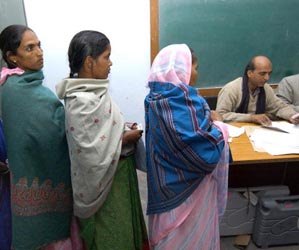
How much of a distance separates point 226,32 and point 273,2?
45 centimetres

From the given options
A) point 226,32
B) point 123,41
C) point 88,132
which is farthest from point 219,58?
point 88,132

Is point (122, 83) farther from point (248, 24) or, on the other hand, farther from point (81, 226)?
point (81, 226)

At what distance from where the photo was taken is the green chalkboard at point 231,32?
2531mm

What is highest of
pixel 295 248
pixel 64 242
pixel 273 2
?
pixel 273 2

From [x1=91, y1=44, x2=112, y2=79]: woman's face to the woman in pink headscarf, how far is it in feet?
0.66

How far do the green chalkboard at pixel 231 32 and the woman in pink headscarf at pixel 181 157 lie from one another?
141 centimetres

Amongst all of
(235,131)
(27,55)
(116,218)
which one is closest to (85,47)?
(27,55)

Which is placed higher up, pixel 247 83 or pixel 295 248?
pixel 247 83

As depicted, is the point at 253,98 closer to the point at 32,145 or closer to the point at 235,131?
the point at 235,131

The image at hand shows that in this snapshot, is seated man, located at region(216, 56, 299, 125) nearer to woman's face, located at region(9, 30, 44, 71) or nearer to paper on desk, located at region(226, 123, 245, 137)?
paper on desk, located at region(226, 123, 245, 137)

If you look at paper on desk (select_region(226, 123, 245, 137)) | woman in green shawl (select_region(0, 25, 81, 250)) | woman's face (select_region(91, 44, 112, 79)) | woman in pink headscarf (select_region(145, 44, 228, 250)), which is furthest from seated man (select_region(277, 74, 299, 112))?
woman in green shawl (select_region(0, 25, 81, 250))

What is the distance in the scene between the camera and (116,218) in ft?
4.10

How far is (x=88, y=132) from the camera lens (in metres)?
1.06

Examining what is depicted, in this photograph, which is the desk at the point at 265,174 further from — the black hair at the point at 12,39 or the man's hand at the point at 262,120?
the black hair at the point at 12,39
